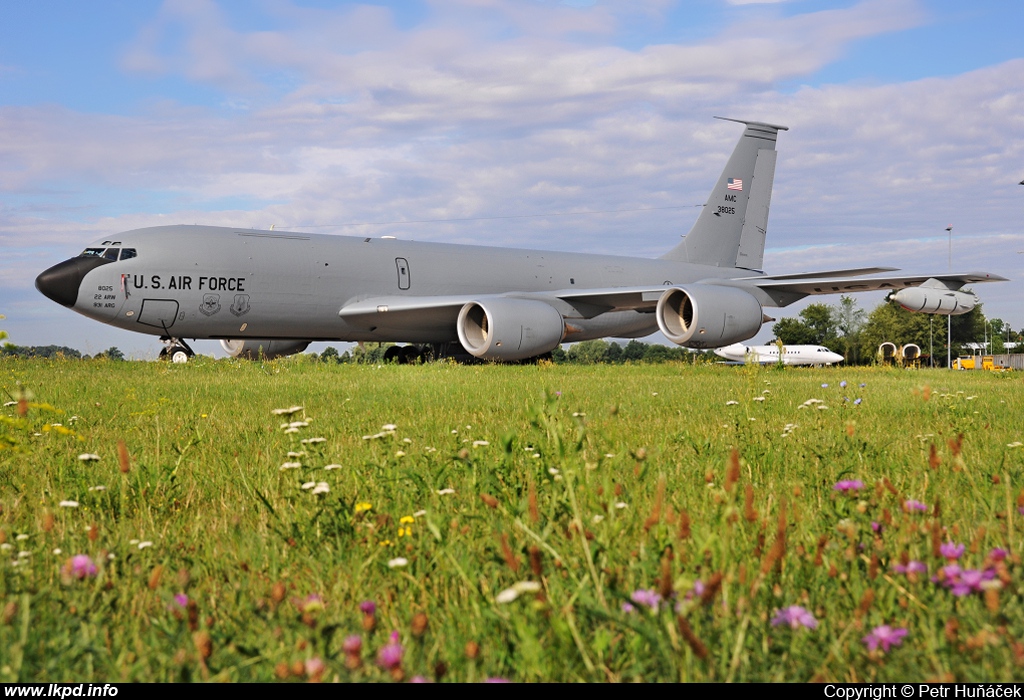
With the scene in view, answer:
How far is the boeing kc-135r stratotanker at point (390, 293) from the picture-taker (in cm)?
1630

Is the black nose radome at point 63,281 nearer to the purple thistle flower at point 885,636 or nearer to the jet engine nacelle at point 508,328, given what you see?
the jet engine nacelle at point 508,328

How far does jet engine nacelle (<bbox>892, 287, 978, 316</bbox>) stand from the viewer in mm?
17188

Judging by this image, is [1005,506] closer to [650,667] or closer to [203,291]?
[650,667]

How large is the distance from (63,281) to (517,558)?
16.4 metres

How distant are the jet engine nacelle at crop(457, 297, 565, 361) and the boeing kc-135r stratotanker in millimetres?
31

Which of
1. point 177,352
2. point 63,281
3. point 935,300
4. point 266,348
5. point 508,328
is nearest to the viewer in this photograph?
point 63,281

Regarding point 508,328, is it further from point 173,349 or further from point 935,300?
point 935,300

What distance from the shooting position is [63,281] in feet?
51.8

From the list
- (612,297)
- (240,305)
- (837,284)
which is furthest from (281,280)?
(837,284)

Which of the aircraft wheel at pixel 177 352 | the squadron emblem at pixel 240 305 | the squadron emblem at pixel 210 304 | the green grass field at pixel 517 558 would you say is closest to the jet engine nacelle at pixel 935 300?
the green grass field at pixel 517 558

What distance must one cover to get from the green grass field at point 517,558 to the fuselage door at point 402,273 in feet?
48.0

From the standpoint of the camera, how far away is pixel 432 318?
65.2ft

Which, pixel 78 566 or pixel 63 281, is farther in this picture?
pixel 63 281
